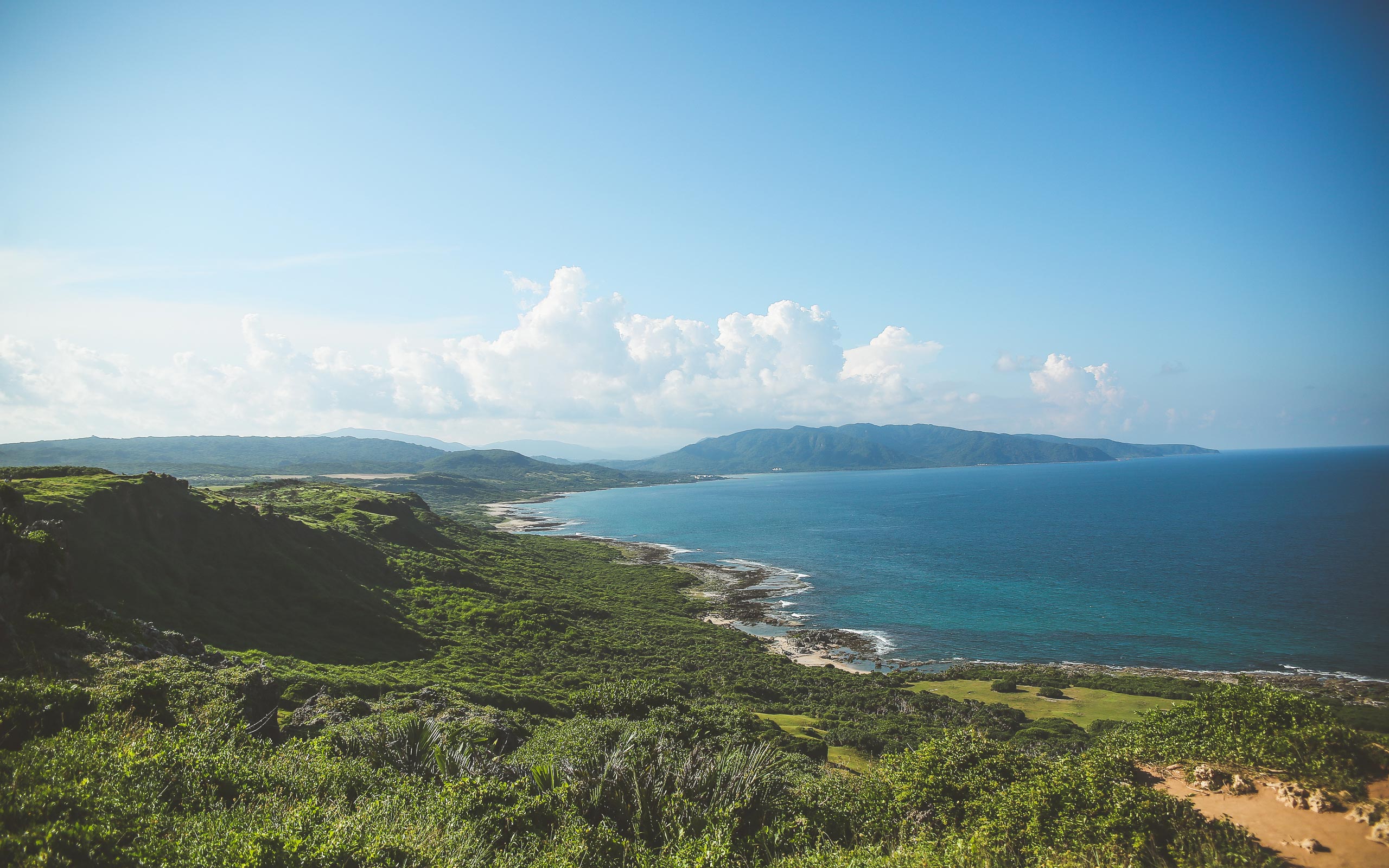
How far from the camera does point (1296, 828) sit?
10812 millimetres

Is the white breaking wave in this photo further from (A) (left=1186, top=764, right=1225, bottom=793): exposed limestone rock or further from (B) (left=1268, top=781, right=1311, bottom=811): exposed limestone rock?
(B) (left=1268, top=781, right=1311, bottom=811): exposed limestone rock

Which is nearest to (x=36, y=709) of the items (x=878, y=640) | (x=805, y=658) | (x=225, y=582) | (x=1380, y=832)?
(x=1380, y=832)

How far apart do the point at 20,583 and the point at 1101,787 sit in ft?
105

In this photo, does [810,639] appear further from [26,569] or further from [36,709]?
[36,709]

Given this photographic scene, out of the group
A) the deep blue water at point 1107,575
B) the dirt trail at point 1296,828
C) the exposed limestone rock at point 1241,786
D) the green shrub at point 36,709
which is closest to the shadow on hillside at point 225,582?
the green shrub at point 36,709

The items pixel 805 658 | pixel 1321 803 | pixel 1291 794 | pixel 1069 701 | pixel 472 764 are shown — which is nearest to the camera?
pixel 1321 803

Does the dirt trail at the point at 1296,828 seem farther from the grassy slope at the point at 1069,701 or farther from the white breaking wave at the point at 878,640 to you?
the white breaking wave at the point at 878,640

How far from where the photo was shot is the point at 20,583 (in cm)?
1888

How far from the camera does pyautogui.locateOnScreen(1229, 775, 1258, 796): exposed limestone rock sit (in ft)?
39.8

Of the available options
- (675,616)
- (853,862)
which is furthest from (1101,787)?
(675,616)

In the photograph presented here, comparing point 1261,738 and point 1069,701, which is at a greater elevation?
point 1261,738

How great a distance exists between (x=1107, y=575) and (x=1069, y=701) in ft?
155

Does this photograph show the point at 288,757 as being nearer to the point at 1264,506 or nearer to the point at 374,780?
the point at 374,780

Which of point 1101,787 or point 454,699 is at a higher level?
point 1101,787
